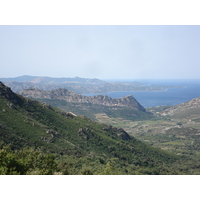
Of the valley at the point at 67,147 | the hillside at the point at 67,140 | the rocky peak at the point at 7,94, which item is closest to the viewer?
the valley at the point at 67,147

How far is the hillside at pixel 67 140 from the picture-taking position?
1743 inches

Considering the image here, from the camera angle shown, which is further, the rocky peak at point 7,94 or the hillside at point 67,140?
the rocky peak at point 7,94

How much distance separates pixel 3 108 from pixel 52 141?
19.6 metres

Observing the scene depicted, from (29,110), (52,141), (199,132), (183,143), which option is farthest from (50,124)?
(199,132)

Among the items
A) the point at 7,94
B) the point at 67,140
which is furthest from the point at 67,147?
the point at 7,94

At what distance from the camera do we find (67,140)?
190 ft

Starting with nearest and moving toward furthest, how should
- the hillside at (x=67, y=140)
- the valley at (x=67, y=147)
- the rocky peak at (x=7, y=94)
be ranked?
the valley at (x=67, y=147) → the hillside at (x=67, y=140) → the rocky peak at (x=7, y=94)

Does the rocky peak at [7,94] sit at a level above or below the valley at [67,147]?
above

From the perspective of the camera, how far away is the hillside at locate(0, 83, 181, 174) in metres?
44.3

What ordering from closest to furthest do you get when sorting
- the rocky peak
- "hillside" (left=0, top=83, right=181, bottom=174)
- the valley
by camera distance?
the valley < "hillside" (left=0, top=83, right=181, bottom=174) < the rocky peak

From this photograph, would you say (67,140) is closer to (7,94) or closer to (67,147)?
(67,147)

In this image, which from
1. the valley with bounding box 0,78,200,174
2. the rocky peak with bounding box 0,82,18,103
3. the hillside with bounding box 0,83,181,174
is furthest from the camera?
the rocky peak with bounding box 0,82,18,103

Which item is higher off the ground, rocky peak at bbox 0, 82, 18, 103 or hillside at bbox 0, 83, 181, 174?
rocky peak at bbox 0, 82, 18, 103

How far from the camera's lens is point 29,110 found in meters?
68.8
